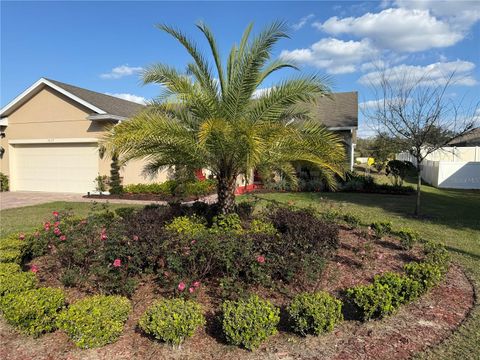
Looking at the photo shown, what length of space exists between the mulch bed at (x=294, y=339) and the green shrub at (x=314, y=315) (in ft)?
0.31

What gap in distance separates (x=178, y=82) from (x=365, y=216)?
22.5 ft

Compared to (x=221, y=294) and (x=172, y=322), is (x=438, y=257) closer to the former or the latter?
(x=221, y=294)

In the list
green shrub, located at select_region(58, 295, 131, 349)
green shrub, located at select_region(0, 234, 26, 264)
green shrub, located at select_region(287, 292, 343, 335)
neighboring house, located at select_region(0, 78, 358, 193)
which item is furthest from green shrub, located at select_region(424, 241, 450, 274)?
neighboring house, located at select_region(0, 78, 358, 193)

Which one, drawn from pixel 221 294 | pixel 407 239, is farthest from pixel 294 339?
pixel 407 239

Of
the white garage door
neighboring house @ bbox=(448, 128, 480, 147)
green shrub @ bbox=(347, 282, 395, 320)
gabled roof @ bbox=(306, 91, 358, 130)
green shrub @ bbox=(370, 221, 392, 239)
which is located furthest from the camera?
gabled roof @ bbox=(306, 91, 358, 130)

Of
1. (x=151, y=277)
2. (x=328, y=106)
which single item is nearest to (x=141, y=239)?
(x=151, y=277)

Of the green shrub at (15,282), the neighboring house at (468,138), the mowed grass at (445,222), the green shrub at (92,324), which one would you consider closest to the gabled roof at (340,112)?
the mowed grass at (445,222)

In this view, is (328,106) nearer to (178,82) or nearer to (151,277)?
(178,82)

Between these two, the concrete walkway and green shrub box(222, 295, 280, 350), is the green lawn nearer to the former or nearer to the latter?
the concrete walkway

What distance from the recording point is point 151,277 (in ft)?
17.1

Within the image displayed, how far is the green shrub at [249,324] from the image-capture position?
3512mm

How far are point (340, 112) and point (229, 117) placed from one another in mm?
14555

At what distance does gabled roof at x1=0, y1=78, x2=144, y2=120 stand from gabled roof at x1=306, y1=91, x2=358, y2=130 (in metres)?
9.19

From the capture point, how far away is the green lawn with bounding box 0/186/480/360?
3691mm
